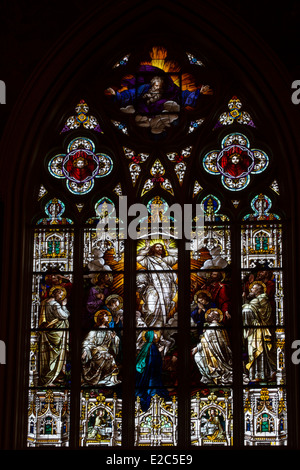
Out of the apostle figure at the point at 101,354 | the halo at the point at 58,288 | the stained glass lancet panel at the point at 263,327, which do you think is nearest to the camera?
the stained glass lancet panel at the point at 263,327

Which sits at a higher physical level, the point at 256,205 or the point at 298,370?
the point at 256,205

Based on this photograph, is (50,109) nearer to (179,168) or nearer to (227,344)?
(179,168)

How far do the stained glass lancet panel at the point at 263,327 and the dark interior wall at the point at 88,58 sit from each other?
15.7 inches

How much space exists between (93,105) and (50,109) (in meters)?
0.59

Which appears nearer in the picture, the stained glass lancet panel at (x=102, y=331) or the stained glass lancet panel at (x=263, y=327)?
the stained glass lancet panel at (x=263, y=327)

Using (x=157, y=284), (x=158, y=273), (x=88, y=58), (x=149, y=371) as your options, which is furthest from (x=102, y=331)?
(x=88, y=58)

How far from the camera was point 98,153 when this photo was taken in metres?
14.5

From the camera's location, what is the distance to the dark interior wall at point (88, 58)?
1388 centimetres

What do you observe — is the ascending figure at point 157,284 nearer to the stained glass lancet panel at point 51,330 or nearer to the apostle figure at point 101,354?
the apostle figure at point 101,354

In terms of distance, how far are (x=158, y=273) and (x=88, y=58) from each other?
283 cm

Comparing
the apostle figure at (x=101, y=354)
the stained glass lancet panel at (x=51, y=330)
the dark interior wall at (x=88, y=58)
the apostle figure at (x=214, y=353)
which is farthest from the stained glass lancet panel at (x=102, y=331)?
the apostle figure at (x=214, y=353)

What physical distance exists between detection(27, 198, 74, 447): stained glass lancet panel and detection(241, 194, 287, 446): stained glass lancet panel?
79.4 inches
